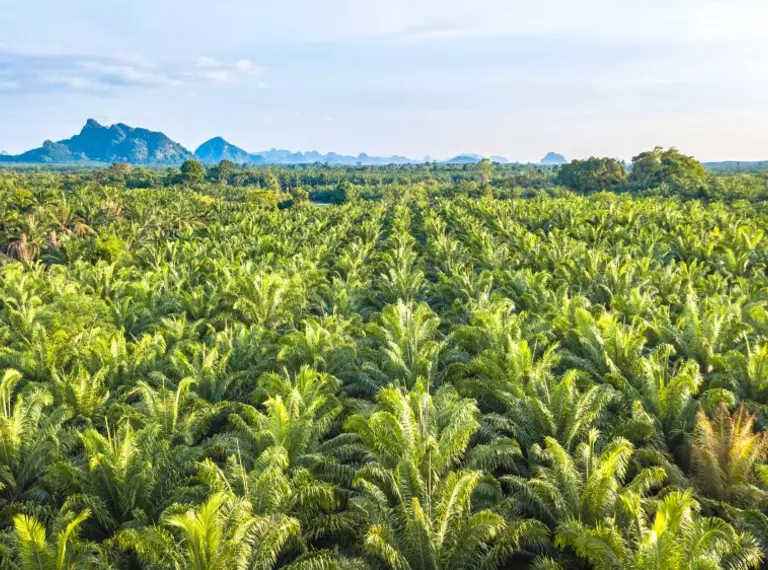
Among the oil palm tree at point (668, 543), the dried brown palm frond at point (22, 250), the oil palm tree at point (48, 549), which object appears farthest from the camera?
the dried brown palm frond at point (22, 250)

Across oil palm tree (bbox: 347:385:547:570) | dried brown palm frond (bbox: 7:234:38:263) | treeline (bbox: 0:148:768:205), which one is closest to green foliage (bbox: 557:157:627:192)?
treeline (bbox: 0:148:768:205)

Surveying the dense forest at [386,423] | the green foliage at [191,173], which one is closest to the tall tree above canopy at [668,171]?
the dense forest at [386,423]

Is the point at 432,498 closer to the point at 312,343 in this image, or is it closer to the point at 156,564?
the point at 156,564

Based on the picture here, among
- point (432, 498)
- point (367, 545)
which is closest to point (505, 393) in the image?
point (432, 498)

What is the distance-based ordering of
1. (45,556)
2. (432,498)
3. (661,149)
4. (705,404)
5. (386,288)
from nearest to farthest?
(45,556) < (432,498) < (705,404) < (386,288) < (661,149)

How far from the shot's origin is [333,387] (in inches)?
661

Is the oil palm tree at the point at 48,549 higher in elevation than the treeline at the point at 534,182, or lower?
lower

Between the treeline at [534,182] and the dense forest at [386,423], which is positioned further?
the treeline at [534,182]

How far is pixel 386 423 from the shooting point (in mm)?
13203

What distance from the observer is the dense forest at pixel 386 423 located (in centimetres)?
1005

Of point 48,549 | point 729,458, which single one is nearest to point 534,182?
point 729,458

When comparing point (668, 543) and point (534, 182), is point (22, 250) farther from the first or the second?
point (534, 182)

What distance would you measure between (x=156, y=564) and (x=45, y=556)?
1732 millimetres

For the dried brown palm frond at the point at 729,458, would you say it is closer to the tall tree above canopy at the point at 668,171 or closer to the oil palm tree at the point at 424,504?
the oil palm tree at the point at 424,504
